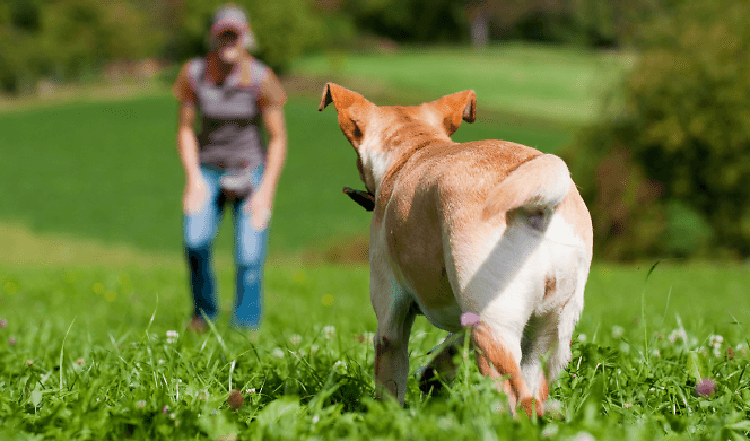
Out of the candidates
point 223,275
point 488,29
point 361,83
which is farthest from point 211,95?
point 488,29

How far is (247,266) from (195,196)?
0.65 metres

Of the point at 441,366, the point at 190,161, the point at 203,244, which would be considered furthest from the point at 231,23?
the point at 441,366

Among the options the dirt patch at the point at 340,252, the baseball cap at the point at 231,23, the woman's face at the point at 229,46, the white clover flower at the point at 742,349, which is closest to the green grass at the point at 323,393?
the white clover flower at the point at 742,349

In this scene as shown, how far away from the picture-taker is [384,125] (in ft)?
9.20

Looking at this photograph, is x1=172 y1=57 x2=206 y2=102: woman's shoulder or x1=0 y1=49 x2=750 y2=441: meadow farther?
x1=172 y1=57 x2=206 y2=102: woman's shoulder

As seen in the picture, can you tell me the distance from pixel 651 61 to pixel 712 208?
17.6ft

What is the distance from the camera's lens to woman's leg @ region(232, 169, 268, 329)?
5129mm

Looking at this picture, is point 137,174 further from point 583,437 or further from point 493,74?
point 583,437

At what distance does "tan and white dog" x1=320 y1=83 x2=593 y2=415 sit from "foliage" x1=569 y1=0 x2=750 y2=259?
19416 millimetres

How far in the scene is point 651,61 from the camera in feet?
71.2

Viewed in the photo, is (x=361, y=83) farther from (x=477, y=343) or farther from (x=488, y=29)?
(x=477, y=343)

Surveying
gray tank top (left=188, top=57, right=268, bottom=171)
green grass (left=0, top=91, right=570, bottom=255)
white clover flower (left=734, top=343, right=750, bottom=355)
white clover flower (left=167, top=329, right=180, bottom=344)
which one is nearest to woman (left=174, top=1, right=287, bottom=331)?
gray tank top (left=188, top=57, right=268, bottom=171)

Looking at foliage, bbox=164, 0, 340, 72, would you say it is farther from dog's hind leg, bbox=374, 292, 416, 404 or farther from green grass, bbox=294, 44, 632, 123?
dog's hind leg, bbox=374, 292, 416, 404

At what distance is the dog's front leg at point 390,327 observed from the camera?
2.37 m
